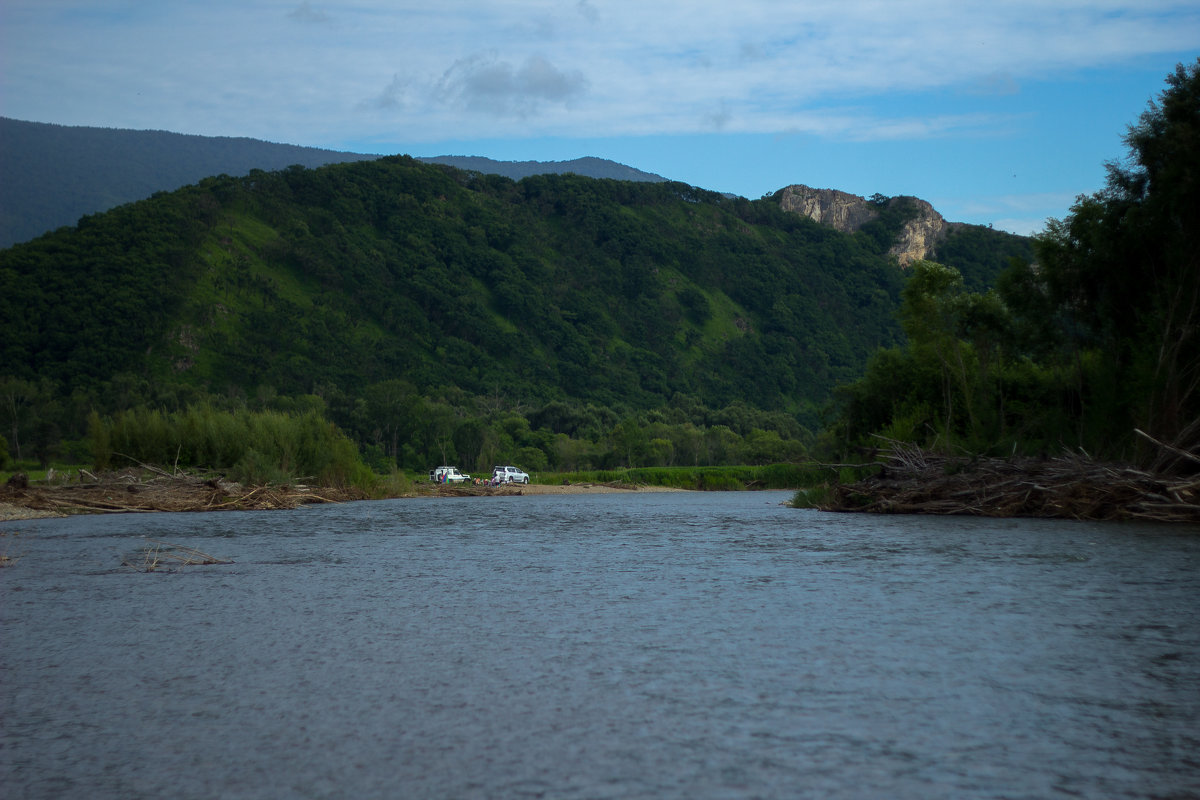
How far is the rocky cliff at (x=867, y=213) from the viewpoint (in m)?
167

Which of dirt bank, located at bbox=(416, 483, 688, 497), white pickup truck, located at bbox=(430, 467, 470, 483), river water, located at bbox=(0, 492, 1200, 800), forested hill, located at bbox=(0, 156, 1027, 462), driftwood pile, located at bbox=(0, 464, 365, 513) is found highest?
forested hill, located at bbox=(0, 156, 1027, 462)

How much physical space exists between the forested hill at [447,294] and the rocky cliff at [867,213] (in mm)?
3366

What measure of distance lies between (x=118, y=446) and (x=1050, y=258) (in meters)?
36.2

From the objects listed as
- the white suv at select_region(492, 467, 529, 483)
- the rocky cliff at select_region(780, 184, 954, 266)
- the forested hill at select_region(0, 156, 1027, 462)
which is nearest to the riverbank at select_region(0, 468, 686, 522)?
the white suv at select_region(492, 467, 529, 483)

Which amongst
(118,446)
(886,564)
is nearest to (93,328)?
(118,446)

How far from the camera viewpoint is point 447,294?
125m

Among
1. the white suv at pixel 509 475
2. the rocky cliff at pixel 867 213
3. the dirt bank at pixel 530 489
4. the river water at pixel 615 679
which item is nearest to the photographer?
the river water at pixel 615 679

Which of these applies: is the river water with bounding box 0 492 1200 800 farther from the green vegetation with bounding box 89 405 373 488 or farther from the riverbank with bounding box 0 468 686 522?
the green vegetation with bounding box 89 405 373 488

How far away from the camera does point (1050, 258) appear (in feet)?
98.0

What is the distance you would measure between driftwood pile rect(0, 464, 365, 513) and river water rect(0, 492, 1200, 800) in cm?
1964

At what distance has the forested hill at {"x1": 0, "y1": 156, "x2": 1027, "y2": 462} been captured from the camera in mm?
86875

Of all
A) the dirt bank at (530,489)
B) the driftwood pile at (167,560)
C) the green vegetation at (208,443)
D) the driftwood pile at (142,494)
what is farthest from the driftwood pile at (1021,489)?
the dirt bank at (530,489)

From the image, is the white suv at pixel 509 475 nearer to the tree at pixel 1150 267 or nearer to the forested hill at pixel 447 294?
the forested hill at pixel 447 294

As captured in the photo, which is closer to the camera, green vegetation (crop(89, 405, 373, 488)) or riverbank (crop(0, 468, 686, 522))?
riverbank (crop(0, 468, 686, 522))
